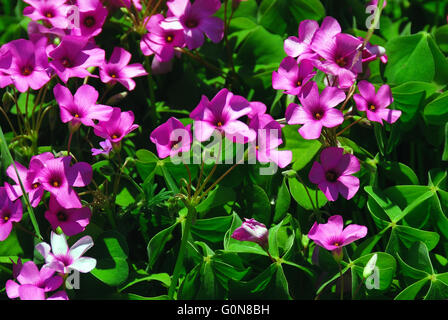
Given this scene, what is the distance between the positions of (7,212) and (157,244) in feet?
0.88

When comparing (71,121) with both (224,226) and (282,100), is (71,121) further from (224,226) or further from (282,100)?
(282,100)

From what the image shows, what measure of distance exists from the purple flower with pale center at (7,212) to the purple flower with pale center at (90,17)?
35cm

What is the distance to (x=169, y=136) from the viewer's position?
101 cm

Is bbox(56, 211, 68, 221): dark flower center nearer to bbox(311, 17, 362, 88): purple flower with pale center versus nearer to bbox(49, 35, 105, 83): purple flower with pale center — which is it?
bbox(49, 35, 105, 83): purple flower with pale center

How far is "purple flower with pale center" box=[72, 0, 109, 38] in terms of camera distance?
1.13 metres

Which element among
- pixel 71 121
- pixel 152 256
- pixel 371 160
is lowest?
pixel 152 256

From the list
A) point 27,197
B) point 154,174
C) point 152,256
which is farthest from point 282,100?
point 27,197

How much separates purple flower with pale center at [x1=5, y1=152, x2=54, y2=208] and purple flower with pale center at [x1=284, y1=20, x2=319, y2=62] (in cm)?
46

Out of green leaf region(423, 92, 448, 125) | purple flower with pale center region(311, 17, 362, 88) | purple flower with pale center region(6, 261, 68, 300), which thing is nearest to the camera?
purple flower with pale center region(6, 261, 68, 300)

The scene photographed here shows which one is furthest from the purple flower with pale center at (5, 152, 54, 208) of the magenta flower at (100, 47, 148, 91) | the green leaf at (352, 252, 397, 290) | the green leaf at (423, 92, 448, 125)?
the green leaf at (423, 92, 448, 125)

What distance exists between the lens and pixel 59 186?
3.24 ft

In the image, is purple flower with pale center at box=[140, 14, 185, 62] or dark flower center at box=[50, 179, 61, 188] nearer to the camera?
dark flower center at box=[50, 179, 61, 188]

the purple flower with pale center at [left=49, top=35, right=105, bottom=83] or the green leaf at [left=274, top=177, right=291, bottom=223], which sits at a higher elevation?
the purple flower with pale center at [left=49, top=35, right=105, bottom=83]

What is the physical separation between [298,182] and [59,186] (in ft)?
1.44
